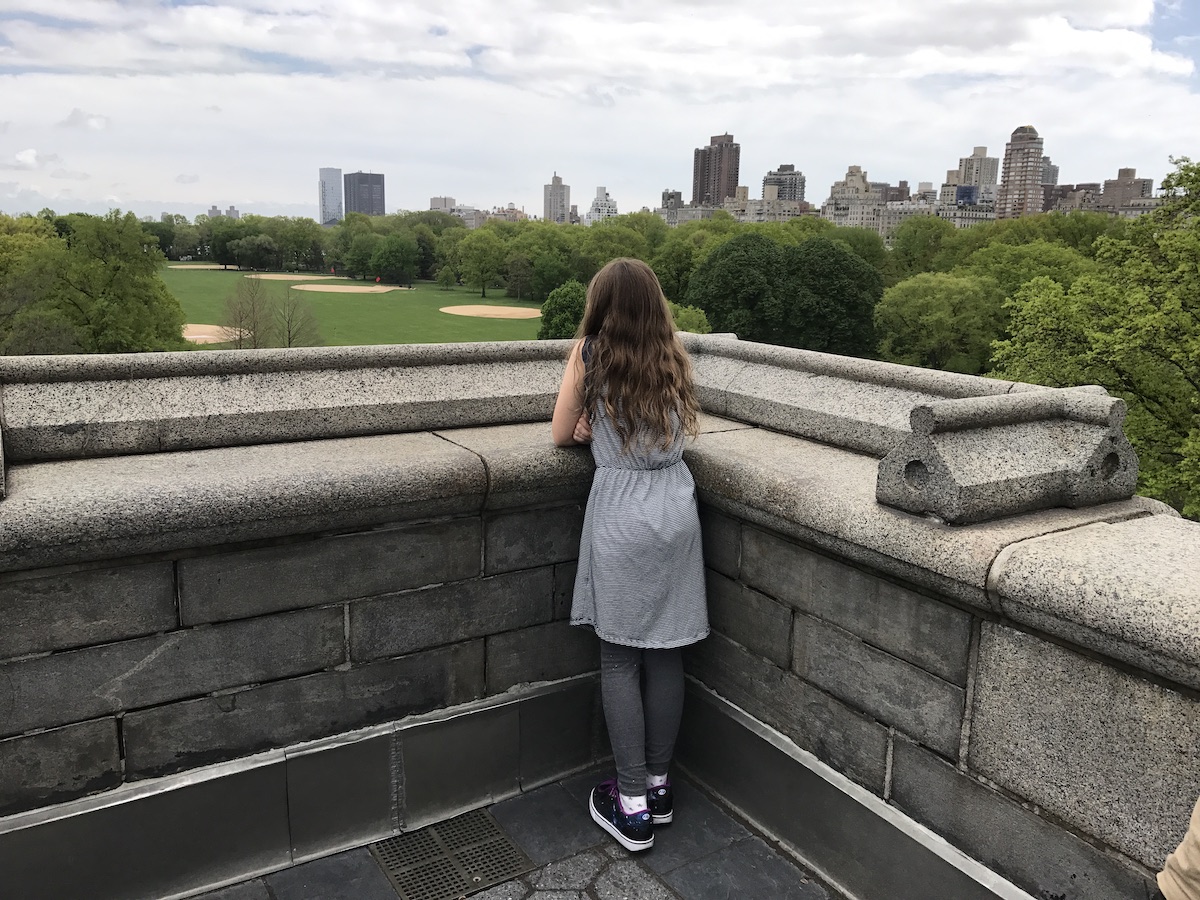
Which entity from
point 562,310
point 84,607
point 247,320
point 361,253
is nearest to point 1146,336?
point 84,607

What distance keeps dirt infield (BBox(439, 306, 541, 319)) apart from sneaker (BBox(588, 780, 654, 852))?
82.9 metres

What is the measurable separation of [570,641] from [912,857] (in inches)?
61.0

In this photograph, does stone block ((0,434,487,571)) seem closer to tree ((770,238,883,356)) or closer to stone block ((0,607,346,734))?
stone block ((0,607,346,734))

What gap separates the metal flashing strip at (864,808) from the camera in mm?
2812

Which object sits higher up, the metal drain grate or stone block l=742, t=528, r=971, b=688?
stone block l=742, t=528, r=971, b=688

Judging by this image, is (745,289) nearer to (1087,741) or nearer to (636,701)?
(636,701)

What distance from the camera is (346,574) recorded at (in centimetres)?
338

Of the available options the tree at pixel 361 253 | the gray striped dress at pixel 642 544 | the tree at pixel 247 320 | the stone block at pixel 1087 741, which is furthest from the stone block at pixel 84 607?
the tree at pixel 361 253

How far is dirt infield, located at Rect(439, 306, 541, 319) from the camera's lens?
86.3 meters

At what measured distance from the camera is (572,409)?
3572mm

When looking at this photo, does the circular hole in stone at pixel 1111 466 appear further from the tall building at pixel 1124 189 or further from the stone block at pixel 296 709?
the tall building at pixel 1124 189

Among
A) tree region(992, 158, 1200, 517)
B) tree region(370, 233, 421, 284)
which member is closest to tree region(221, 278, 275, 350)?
tree region(992, 158, 1200, 517)

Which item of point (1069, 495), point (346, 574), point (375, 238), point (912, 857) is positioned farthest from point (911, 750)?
point (375, 238)

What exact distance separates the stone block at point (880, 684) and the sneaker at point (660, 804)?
2.43 ft
